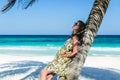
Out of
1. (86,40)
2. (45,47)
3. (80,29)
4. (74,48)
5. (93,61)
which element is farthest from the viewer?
(45,47)

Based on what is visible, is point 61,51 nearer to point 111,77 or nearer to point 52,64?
point 52,64

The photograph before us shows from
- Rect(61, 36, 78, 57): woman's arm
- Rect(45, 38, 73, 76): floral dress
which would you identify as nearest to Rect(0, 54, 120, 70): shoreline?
Rect(45, 38, 73, 76): floral dress

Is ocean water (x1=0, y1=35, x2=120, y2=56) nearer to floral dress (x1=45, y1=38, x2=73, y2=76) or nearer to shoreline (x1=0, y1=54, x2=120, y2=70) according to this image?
shoreline (x1=0, y1=54, x2=120, y2=70)

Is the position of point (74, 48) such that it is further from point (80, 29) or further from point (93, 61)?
point (93, 61)

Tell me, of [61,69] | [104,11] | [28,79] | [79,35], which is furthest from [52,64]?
[28,79]

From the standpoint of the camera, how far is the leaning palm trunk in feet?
22.2

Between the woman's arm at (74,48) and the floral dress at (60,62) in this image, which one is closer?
the woman's arm at (74,48)

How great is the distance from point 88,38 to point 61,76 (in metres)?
0.80

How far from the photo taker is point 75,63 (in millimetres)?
6777

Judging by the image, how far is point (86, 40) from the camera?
6.84 m

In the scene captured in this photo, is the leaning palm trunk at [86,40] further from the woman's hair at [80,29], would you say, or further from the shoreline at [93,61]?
the shoreline at [93,61]

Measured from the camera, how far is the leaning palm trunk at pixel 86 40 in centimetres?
677

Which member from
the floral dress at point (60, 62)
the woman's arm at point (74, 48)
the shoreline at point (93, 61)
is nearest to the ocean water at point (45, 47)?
the shoreline at point (93, 61)

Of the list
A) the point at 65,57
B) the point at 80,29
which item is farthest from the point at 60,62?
the point at 80,29
